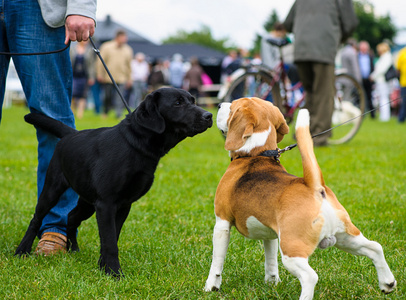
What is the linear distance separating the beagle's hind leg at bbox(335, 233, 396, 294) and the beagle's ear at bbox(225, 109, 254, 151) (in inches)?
25.7

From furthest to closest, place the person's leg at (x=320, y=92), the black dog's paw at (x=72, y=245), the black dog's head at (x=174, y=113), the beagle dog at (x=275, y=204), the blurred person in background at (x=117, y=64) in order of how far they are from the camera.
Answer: the blurred person in background at (x=117, y=64) < the person's leg at (x=320, y=92) < the black dog's paw at (x=72, y=245) < the black dog's head at (x=174, y=113) < the beagle dog at (x=275, y=204)

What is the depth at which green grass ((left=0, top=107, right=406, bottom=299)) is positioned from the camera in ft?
8.61

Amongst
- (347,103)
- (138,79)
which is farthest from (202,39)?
(347,103)

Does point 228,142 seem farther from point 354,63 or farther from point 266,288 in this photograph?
point 354,63

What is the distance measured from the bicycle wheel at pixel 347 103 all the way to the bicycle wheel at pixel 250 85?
1.38 meters

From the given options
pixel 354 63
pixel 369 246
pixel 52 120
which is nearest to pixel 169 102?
pixel 52 120

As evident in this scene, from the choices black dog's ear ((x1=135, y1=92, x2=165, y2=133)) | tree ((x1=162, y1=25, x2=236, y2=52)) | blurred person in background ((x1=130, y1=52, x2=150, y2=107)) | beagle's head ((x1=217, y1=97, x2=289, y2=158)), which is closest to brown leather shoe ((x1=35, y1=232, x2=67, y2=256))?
black dog's ear ((x1=135, y1=92, x2=165, y2=133))

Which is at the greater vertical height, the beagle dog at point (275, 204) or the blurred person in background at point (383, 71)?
the beagle dog at point (275, 204)

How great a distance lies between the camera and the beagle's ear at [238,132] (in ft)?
8.35

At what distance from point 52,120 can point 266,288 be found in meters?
1.70

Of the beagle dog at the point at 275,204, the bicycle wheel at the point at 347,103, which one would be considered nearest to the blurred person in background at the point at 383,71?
the bicycle wheel at the point at 347,103

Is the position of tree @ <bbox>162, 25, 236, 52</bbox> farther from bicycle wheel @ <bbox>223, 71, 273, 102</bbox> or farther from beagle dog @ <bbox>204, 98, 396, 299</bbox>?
beagle dog @ <bbox>204, 98, 396, 299</bbox>

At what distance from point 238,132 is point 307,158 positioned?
0.43m

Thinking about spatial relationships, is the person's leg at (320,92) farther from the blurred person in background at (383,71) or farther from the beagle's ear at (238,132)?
the blurred person in background at (383,71)
